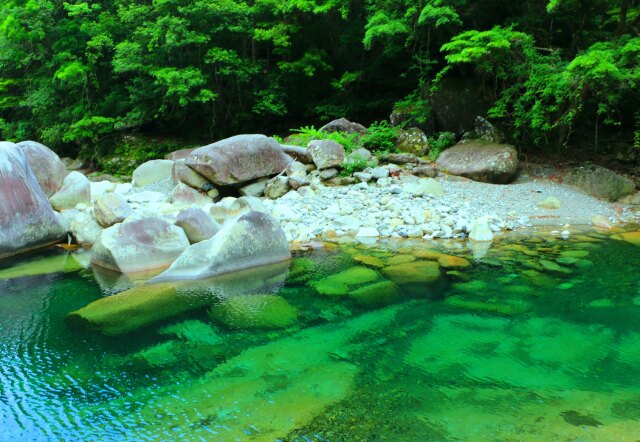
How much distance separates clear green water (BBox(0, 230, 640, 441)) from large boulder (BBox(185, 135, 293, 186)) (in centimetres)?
455

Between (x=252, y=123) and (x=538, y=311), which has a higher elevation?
(x=252, y=123)

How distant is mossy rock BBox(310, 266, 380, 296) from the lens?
5555 millimetres

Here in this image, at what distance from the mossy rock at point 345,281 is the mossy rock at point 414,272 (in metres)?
0.23

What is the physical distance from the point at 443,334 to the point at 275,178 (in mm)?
6825

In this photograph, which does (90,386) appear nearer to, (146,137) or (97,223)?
(97,223)

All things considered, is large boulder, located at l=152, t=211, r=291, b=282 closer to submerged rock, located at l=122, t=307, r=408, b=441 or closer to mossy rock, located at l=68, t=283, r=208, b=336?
mossy rock, located at l=68, t=283, r=208, b=336

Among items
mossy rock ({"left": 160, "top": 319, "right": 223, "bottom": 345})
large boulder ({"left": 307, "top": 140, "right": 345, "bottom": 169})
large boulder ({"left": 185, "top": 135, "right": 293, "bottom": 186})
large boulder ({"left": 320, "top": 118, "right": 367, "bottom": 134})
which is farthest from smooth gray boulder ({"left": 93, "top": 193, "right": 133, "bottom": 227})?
large boulder ({"left": 320, "top": 118, "right": 367, "bottom": 134})

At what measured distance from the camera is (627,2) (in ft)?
32.9

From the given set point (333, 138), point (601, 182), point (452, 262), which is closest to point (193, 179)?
point (333, 138)

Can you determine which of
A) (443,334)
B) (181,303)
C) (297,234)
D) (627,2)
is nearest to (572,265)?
(443,334)

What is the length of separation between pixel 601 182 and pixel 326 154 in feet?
20.0

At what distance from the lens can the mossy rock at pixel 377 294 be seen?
5.17 metres

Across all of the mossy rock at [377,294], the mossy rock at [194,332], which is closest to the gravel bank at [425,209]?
the mossy rock at [377,294]

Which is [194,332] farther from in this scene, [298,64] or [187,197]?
[298,64]
